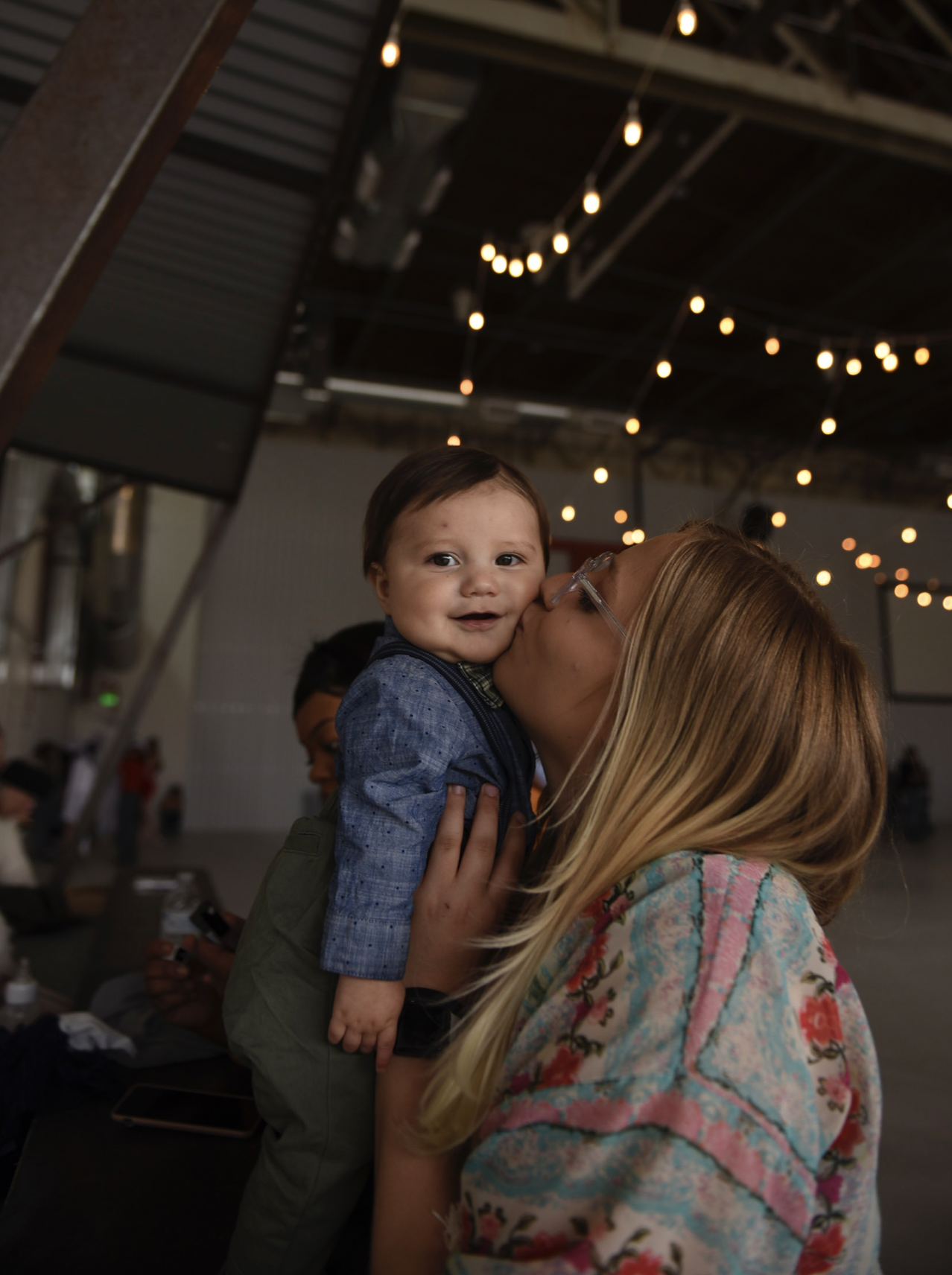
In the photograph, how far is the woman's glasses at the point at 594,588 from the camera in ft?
3.33

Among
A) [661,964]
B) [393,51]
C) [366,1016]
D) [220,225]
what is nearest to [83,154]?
[661,964]

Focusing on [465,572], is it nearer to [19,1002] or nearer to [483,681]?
[483,681]

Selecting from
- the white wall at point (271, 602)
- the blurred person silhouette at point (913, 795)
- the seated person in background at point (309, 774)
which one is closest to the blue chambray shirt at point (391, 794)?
the seated person in background at point (309, 774)

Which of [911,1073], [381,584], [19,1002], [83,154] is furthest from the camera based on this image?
[911,1073]

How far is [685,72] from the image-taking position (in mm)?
5066

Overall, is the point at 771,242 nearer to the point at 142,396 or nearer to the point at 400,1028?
the point at 142,396

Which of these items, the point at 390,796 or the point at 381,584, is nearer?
the point at 390,796

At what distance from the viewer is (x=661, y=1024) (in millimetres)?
654

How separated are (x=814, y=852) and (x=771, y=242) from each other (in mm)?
8889

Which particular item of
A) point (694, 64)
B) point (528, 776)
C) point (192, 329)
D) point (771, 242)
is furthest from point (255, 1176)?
point (771, 242)

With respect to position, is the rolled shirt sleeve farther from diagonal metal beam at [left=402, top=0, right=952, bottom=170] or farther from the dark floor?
diagonal metal beam at [left=402, top=0, right=952, bottom=170]

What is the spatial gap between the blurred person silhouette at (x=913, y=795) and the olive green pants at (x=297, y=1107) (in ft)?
38.2

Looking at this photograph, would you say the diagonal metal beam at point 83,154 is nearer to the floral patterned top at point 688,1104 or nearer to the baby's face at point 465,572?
the floral patterned top at point 688,1104

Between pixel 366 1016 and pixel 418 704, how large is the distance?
367mm
